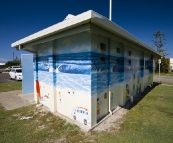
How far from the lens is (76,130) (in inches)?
141

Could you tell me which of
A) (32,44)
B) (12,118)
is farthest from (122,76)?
(12,118)

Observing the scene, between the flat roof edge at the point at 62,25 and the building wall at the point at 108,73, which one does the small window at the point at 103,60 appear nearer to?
the building wall at the point at 108,73

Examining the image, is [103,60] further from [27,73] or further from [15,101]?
[27,73]

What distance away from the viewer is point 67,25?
3.22 m

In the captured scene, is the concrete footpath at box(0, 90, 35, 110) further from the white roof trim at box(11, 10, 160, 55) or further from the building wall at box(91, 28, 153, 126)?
the building wall at box(91, 28, 153, 126)

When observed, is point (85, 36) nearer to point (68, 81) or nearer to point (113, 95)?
point (68, 81)

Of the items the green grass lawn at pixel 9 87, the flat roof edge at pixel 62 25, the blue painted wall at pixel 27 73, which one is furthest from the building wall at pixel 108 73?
the green grass lawn at pixel 9 87

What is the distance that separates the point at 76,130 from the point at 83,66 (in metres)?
2.02

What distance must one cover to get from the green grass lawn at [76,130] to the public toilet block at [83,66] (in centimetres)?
53

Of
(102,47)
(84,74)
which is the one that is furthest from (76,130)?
(102,47)

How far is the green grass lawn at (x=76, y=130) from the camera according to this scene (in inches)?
126

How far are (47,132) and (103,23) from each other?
11.8 feet

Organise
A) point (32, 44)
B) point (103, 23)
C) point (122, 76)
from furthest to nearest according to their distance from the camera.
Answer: point (122, 76) → point (32, 44) → point (103, 23)

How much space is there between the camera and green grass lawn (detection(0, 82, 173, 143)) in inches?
126
